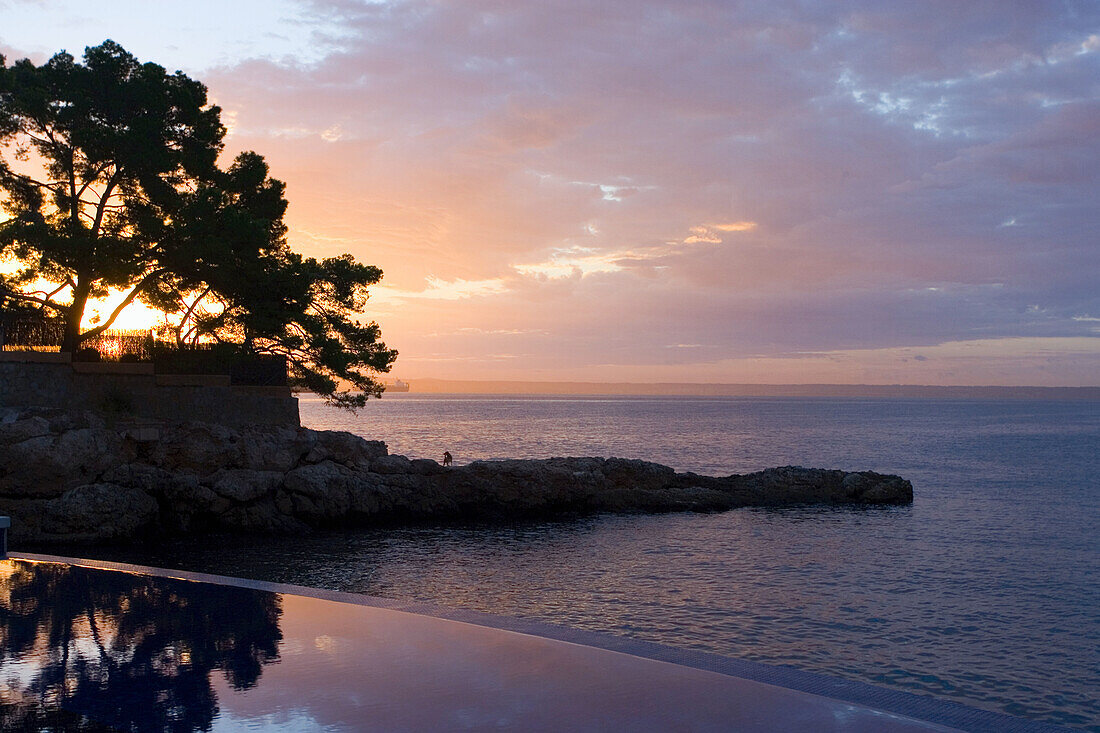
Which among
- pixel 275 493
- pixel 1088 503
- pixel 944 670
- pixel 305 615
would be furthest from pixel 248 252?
pixel 1088 503

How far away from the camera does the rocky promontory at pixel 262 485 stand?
22750 mm

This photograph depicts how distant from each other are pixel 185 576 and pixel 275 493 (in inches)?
618

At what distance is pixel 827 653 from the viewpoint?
45.6ft

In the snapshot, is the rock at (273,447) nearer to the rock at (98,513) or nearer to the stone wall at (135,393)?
the stone wall at (135,393)

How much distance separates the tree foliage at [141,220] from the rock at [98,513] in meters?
5.86

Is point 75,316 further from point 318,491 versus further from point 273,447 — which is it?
point 318,491

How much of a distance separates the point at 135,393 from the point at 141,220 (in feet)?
19.1

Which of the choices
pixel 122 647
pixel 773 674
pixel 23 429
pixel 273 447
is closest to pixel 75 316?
pixel 23 429

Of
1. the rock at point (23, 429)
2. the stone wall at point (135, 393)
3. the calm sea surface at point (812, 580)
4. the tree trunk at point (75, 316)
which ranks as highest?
the tree trunk at point (75, 316)

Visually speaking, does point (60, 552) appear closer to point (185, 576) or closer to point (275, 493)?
point (275, 493)

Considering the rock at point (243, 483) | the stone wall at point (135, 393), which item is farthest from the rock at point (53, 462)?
the rock at point (243, 483)

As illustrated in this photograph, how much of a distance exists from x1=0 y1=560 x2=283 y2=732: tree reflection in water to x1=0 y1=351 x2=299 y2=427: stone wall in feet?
50.0

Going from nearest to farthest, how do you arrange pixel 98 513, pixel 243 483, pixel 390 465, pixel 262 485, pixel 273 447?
pixel 98 513
pixel 243 483
pixel 262 485
pixel 273 447
pixel 390 465

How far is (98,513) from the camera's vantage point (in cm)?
2253
